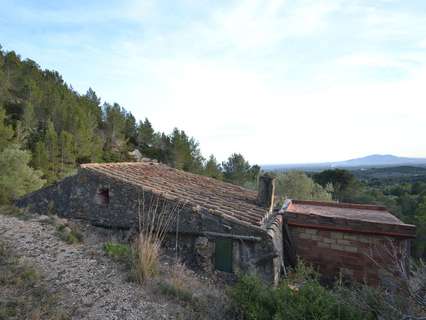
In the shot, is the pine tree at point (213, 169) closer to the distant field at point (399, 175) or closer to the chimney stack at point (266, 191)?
the chimney stack at point (266, 191)

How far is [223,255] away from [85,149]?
21.0m

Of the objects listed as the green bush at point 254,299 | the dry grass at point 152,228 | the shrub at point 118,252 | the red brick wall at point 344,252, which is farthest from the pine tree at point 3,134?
the green bush at point 254,299

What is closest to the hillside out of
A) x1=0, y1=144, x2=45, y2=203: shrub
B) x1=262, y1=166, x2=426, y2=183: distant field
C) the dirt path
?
the dirt path

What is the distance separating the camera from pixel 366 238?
5258 millimetres

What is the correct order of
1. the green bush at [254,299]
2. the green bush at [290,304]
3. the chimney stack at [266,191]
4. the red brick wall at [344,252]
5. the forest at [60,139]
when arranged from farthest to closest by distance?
the forest at [60,139], the chimney stack at [266,191], the red brick wall at [344,252], the green bush at [254,299], the green bush at [290,304]

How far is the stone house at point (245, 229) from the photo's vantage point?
16.1 feet

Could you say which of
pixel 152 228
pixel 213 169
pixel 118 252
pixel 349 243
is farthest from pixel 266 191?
pixel 213 169

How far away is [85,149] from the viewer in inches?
885

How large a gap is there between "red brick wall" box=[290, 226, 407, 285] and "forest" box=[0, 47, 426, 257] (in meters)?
12.5

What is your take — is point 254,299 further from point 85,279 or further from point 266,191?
point 266,191

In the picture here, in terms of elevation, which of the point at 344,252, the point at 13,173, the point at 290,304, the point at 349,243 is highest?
the point at 13,173

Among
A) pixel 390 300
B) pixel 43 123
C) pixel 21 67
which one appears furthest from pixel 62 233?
pixel 21 67

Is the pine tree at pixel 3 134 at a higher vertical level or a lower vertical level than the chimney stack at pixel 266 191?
higher

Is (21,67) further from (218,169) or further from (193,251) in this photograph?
(193,251)
